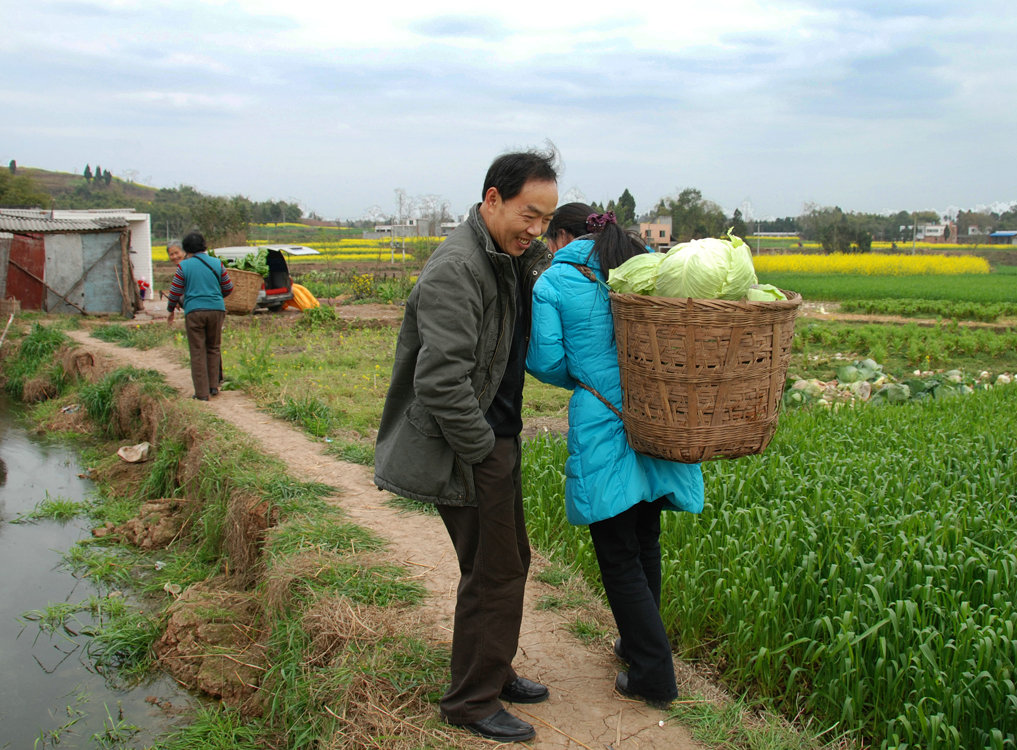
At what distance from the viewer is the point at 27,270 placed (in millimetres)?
15703

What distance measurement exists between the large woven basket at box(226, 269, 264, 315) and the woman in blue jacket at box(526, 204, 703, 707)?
31.4 feet

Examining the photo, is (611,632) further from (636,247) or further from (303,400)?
(303,400)

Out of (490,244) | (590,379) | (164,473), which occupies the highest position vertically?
(490,244)

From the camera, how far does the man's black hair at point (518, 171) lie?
2180mm

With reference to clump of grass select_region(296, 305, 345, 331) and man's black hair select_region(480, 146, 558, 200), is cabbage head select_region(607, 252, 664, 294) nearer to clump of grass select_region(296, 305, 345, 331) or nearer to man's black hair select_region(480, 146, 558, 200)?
man's black hair select_region(480, 146, 558, 200)

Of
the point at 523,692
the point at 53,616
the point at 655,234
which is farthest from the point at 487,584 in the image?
the point at 53,616

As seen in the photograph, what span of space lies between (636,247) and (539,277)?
1.06 ft

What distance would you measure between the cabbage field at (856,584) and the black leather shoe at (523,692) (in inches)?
32.0

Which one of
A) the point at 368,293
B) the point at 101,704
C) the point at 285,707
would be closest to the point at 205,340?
the point at 101,704

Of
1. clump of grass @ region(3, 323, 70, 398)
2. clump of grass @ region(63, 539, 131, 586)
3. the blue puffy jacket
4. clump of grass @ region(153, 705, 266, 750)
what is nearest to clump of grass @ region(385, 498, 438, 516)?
clump of grass @ region(153, 705, 266, 750)

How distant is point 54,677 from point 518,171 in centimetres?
381

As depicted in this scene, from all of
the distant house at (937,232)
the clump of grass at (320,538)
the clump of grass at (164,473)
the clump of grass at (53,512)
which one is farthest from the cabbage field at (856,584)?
the distant house at (937,232)

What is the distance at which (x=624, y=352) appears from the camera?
234 centimetres

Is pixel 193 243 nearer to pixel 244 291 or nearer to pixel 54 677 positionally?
pixel 244 291
